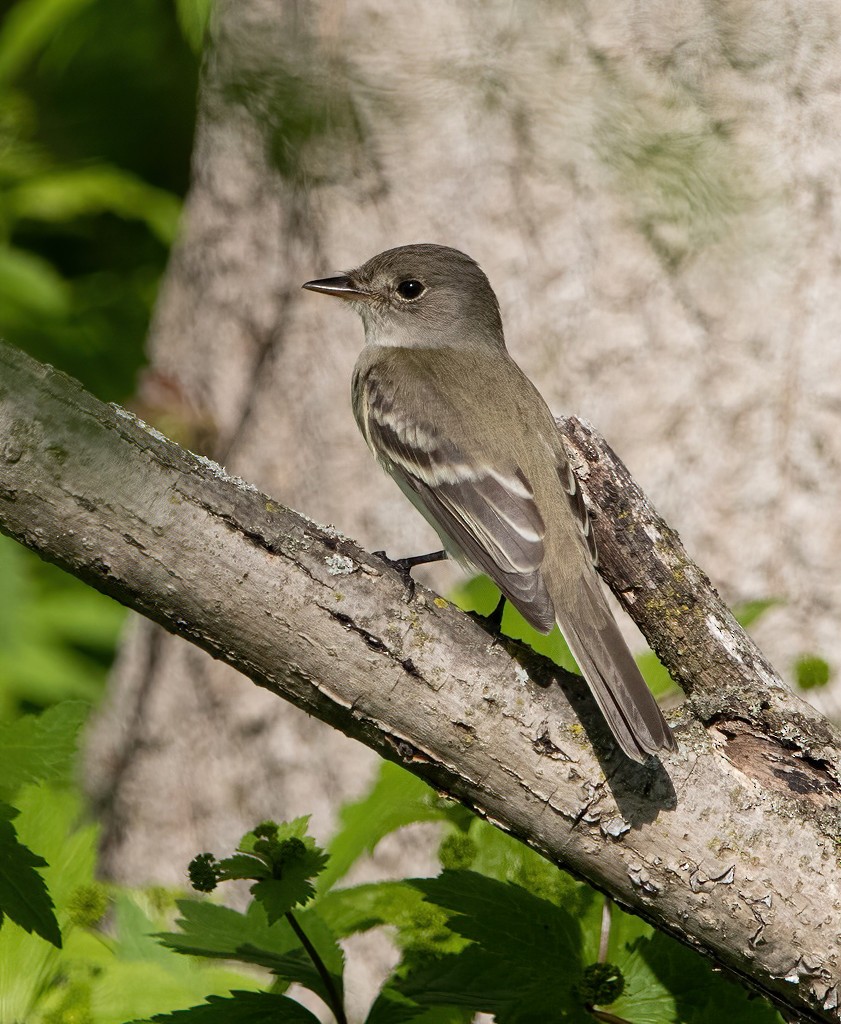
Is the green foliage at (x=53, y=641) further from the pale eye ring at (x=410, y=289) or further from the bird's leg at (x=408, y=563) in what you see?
the bird's leg at (x=408, y=563)

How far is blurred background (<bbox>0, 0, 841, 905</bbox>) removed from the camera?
3340mm

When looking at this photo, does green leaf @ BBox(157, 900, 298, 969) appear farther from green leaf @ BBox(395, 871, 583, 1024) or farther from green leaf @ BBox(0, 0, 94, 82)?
green leaf @ BBox(0, 0, 94, 82)

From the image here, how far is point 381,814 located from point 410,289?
7.91ft

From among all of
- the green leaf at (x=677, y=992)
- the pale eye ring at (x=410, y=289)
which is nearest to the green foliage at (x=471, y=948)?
the green leaf at (x=677, y=992)

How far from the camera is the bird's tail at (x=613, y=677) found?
102 inches

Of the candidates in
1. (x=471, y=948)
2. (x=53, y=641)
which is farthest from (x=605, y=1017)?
(x=53, y=641)

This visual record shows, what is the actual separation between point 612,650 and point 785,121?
108 inches

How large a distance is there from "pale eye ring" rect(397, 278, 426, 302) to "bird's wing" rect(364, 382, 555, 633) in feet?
2.61

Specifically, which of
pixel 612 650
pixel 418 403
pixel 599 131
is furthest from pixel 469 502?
pixel 599 131

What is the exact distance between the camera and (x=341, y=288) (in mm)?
4676

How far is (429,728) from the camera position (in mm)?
2580

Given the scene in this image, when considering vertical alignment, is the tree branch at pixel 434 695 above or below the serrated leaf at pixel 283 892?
above

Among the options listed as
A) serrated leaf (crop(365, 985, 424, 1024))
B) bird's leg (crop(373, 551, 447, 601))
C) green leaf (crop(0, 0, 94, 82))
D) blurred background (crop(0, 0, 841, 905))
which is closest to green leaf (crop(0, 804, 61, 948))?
serrated leaf (crop(365, 985, 424, 1024))

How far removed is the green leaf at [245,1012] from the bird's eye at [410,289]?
9.79ft
